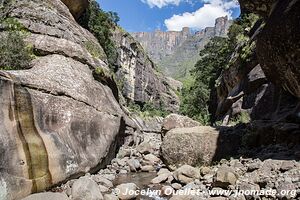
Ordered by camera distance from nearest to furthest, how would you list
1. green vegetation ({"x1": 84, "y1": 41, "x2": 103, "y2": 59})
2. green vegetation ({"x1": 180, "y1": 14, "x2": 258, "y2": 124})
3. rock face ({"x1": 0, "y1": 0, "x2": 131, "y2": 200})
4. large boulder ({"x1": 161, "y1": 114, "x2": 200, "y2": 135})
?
rock face ({"x1": 0, "y1": 0, "x2": 131, "y2": 200}) < green vegetation ({"x1": 84, "y1": 41, "x2": 103, "y2": 59}) < large boulder ({"x1": 161, "y1": 114, "x2": 200, "y2": 135}) < green vegetation ({"x1": 180, "y1": 14, "x2": 258, "y2": 124})

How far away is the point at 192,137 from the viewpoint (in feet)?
49.9

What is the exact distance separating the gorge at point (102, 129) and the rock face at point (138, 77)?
121 ft

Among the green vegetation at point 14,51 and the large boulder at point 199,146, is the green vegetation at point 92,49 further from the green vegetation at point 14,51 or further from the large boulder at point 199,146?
the large boulder at point 199,146

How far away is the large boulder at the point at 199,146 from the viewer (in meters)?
14.8

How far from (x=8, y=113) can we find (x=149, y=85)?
2559 inches

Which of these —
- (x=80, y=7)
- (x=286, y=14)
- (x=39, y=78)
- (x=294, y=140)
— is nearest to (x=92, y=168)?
(x=39, y=78)

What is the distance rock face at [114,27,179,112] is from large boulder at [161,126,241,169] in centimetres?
4076

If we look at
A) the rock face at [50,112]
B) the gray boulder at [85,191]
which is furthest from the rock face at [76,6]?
the gray boulder at [85,191]

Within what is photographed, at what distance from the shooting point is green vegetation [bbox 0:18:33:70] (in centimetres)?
1472

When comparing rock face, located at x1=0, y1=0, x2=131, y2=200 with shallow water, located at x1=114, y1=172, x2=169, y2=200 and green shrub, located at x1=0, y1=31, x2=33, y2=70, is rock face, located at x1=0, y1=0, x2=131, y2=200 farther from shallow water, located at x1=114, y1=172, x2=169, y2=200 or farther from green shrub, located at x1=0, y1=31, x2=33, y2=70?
shallow water, located at x1=114, y1=172, x2=169, y2=200

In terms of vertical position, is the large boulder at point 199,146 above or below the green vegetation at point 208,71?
below

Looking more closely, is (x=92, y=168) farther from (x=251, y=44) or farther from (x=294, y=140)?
(x=251, y=44)

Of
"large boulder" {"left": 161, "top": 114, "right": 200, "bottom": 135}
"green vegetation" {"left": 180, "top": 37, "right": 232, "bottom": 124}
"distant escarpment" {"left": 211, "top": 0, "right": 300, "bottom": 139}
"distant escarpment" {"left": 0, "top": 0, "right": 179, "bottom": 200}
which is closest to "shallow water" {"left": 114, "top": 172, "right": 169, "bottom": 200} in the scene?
"distant escarpment" {"left": 0, "top": 0, "right": 179, "bottom": 200}

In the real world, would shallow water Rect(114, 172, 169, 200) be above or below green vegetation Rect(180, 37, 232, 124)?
below
